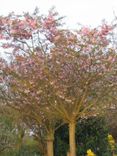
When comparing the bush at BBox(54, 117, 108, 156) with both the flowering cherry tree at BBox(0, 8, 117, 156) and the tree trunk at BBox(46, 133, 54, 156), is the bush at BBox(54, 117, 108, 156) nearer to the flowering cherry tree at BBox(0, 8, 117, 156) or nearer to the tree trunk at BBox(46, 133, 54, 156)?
the tree trunk at BBox(46, 133, 54, 156)

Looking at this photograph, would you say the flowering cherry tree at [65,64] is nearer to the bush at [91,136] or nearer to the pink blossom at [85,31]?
the pink blossom at [85,31]

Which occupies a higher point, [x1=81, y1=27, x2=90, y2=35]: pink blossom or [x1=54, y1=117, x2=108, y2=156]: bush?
[x1=81, y1=27, x2=90, y2=35]: pink blossom

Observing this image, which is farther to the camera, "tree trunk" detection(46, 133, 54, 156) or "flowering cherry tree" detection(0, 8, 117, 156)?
"tree trunk" detection(46, 133, 54, 156)

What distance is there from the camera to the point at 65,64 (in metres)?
12.3

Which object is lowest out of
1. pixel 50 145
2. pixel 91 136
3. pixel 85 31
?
pixel 50 145

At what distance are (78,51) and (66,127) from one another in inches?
201

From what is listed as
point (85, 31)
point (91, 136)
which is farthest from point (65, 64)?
point (91, 136)

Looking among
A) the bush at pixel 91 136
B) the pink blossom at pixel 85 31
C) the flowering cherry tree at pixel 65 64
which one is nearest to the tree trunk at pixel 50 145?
the bush at pixel 91 136

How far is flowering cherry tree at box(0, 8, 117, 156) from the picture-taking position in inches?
479

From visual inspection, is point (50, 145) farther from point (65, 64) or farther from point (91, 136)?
point (65, 64)

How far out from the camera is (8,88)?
1475 cm

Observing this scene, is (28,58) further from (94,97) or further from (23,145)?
(23,145)

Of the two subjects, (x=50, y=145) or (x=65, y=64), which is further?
(x=50, y=145)

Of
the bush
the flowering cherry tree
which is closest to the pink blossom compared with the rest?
the flowering cherry tree
